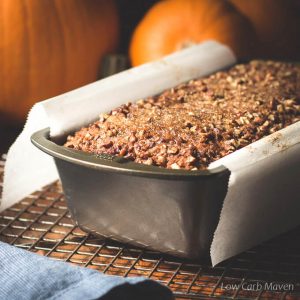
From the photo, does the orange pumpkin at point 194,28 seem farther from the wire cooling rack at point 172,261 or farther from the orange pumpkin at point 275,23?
the wire cooling rack at point 172,261

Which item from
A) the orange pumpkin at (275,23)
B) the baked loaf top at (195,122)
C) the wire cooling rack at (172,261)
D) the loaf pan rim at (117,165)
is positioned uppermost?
the loaf pan rim at (117,165)

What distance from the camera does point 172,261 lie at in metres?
1.17

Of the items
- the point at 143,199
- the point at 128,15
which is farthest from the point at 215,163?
the point at 128,15

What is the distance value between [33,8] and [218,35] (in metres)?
0.57

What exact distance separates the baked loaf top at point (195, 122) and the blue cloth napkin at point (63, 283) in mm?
244

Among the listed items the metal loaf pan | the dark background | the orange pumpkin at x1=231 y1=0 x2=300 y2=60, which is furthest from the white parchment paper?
the dark background

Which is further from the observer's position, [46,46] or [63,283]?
[46,46]

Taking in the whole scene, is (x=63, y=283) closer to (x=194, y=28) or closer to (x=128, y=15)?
(x=194, y=28)

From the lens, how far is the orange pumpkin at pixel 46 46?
1.75 meters

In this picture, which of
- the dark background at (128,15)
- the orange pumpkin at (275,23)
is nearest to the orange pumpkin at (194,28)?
the orange pumpkin at (275,23)

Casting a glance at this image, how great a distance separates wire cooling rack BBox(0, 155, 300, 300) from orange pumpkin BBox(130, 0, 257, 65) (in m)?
0.77

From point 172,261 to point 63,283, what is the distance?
0.27m

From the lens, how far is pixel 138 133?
3.92 feet

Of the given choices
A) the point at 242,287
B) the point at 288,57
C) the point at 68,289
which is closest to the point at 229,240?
the point at 242,287
